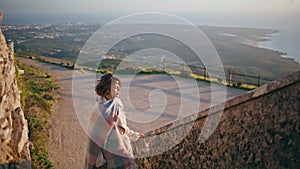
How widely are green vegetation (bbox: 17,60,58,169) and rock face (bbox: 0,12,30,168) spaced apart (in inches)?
46.3

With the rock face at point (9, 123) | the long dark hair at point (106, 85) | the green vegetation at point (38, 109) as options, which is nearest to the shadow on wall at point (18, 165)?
the rock face at point (9, 123)

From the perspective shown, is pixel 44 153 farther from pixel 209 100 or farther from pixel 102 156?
pixel 209 100

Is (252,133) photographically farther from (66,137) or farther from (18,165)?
(66,137)

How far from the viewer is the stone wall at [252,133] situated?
2.42 m

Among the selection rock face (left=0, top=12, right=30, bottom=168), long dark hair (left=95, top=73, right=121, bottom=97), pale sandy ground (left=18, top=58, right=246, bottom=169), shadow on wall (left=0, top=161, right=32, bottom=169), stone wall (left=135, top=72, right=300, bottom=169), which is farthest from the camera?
pale sandy ground (left=18, top=58, right=246, bottom=169)

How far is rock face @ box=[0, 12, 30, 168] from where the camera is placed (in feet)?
20.5

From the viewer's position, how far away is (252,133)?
2666mm

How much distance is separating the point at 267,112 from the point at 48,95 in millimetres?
12417

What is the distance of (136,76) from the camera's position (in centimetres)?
1900

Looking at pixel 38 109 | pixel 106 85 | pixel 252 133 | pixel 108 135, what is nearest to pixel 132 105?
pixel 38 109

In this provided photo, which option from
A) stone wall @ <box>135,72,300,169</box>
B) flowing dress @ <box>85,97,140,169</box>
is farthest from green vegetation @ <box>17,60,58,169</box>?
stone wall @ <box>135,72,300,169</box>

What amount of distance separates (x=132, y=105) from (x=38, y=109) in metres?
3.90

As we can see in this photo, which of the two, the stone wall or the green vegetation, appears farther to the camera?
the green vegetation

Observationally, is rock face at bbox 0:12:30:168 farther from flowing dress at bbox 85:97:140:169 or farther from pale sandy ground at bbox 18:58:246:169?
flowing dress at bbox 85:97:140:169
